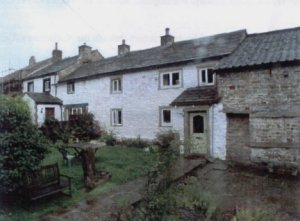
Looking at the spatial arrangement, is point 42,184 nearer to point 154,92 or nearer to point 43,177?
point 43,177

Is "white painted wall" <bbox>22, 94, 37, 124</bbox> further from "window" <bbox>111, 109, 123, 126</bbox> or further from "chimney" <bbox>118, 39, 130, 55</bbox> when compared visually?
"chimney" <bbox>118, 39, 130, 55</bbox>

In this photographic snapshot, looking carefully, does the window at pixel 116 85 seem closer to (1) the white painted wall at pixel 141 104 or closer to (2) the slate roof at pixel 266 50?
(1) the white painted wall at pixel 141 104

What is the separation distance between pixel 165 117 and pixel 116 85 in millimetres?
5330

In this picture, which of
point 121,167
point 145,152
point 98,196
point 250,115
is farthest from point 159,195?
point 145,152

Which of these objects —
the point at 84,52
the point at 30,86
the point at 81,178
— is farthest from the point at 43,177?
the point at 30,86

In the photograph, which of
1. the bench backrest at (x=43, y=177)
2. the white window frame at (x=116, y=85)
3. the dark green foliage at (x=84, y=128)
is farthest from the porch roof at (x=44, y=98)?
the bench backrest at (x=43, y=177)

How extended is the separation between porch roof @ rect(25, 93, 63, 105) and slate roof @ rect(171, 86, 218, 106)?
14016 mm

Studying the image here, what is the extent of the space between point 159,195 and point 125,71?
53.9 feet

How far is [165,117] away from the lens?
64.5 ft

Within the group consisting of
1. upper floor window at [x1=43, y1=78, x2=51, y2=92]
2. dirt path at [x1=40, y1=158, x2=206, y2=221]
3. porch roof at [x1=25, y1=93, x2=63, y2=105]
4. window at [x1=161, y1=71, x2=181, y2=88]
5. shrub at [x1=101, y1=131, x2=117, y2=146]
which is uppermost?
upper floor window at [x1=43, y1=78, x2=51, y2=92]

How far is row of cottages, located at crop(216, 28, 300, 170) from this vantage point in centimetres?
1302

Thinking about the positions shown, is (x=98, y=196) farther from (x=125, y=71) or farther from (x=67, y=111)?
(x=67, y=111)

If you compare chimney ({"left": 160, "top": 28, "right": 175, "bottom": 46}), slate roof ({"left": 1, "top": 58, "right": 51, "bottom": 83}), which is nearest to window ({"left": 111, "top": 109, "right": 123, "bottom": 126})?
chimney ({"left": 160, "top": 28, "right": 175, "bottom": 46})

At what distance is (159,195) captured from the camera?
613 cm
